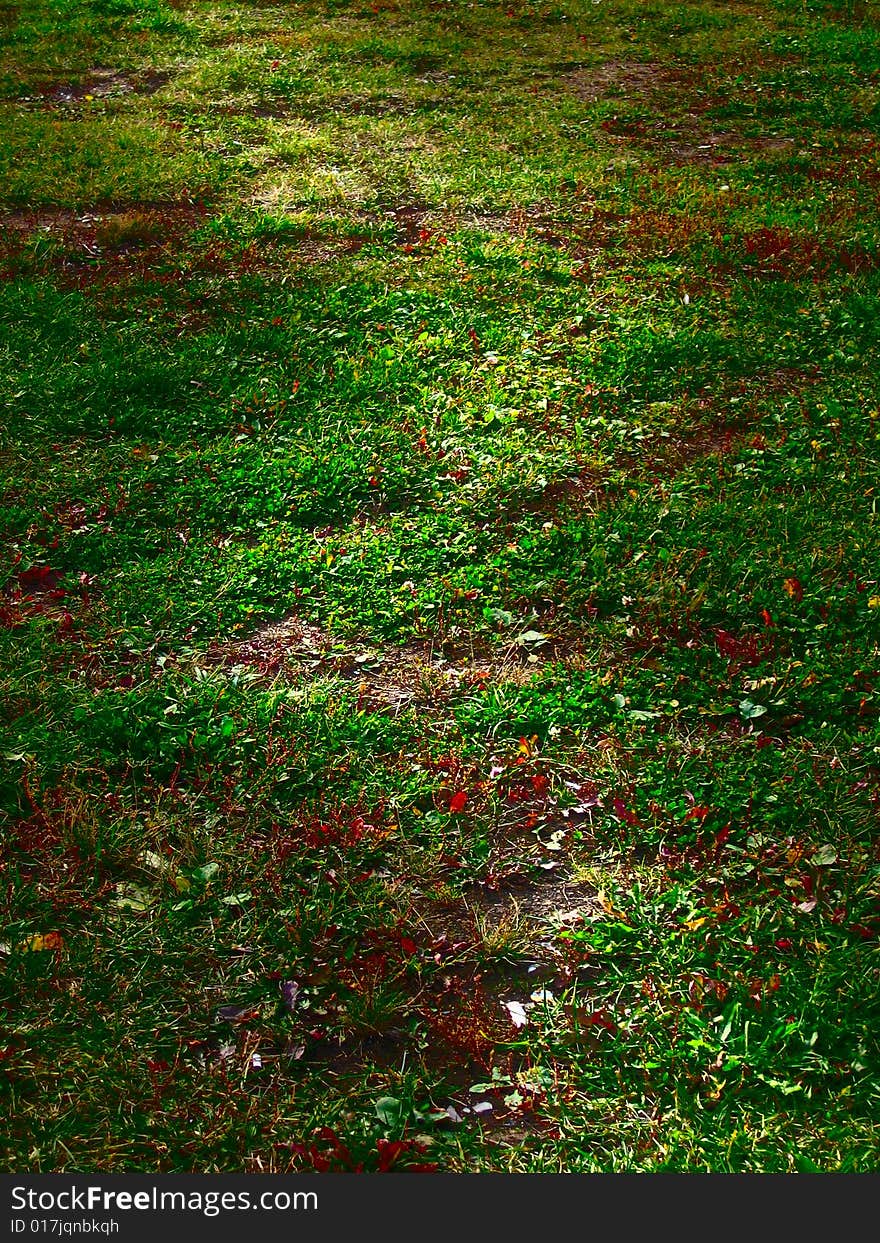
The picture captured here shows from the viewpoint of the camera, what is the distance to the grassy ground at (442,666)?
9.16 ft

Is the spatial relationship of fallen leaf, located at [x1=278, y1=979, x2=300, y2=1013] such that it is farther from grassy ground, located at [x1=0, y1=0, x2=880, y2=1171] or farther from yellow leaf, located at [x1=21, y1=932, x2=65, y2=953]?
yellow leaf, located at [x1=21, y1=932, x2=65, y2=953]

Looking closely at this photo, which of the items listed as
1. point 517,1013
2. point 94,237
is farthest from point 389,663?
point 94,237

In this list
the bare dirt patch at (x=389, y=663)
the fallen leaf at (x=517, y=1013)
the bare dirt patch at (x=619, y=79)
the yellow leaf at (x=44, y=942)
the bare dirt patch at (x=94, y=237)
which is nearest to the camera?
the fallen leaf at (x=517, y=1013)

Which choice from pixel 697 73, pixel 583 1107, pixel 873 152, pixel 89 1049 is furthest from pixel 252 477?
pixel 697 73

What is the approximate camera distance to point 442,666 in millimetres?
4070

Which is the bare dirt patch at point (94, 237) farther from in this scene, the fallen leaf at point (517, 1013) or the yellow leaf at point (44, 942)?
the fallen leaf at point (517, 1013)

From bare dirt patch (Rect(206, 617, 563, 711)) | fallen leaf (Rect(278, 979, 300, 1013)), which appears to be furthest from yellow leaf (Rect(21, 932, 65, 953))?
bare dirt patch (Rect(206, 617, 563, 711))

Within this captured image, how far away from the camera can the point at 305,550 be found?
460 cm

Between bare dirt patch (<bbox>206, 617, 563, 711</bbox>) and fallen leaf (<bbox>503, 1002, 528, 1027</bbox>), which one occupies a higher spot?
bare dirt patch (<bbox>206, 617, 563, 711</bbox>)

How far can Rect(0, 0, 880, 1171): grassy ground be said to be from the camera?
9.16 feet

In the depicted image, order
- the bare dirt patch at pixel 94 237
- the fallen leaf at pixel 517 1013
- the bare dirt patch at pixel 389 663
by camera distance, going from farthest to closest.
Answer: the bare dirt patch at pixel 94 237, the bare dirt patch at pixel 389 663, the fallen leaf at pixel 517 1013

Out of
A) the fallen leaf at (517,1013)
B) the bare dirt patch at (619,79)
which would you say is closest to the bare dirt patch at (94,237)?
the bare dirt patch at (619,79)

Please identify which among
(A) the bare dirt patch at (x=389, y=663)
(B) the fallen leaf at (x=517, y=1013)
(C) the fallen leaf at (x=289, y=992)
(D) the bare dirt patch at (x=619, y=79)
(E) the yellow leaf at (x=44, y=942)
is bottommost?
(B) the fallen leaf at (x=517, y=1013)

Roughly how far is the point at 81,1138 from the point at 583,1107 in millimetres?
1467
